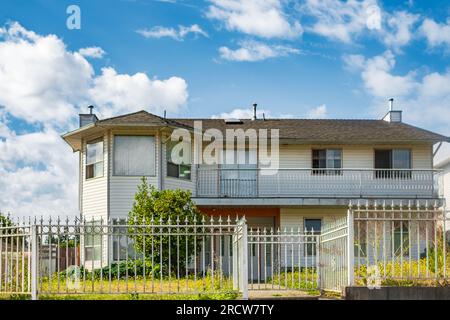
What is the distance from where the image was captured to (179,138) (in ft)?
95.5

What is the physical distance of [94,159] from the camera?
29172 millimetres

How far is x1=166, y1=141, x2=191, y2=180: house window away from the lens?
28.8 metres

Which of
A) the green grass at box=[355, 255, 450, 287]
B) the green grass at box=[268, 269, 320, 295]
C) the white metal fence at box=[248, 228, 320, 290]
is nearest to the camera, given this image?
the green grass at box=[355, 255, 450, 287]

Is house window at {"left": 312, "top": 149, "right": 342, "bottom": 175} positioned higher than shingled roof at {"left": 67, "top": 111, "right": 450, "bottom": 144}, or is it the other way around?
shingled roof at {"left": 67, "top": 111, "right": 450, "bottom": 144}

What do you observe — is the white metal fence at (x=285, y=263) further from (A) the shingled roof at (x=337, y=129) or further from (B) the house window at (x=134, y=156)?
(A) the shingled roof at (x=337, y=129)

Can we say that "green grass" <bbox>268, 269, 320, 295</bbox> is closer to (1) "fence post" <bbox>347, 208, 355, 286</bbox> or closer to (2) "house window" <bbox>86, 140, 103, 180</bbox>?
(1) "fence post" <bbox>347, 208, 355, 286</bbox>

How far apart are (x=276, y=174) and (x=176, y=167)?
4.39 m

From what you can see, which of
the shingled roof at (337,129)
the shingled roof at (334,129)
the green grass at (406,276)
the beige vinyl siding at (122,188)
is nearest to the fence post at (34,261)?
the green grass at (406,276)

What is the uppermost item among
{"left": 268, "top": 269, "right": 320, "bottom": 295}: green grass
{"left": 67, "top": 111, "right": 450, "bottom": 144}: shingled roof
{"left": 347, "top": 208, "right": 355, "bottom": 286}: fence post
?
{"left": 67, "top": 111, "right": 450, "bottom": 144}: shingled roof

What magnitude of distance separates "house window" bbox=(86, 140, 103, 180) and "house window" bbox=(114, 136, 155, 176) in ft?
3.17

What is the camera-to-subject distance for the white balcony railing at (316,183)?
3012 centimetres

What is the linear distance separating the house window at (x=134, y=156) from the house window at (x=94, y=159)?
38.0 inches

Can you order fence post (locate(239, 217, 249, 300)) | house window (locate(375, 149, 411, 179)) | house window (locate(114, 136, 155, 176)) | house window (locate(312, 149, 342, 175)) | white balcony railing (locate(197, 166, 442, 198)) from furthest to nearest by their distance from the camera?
house window (locate(375, 149, 411, 179)) → house window (locate(312, 149, 342, 175)) → white balcony railing (locate(197, 166, 442, 198)) → house window (locate(114, 136, 155, 176)) → fence post (locate(239, 217, 249, 300))

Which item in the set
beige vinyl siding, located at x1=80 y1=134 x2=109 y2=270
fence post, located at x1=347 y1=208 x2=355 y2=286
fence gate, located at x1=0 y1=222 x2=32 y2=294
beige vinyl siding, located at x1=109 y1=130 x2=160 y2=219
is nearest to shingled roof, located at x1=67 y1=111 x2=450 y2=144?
beige vinyl siding, located at x1=109 y1=130 x2=160 y2=219
